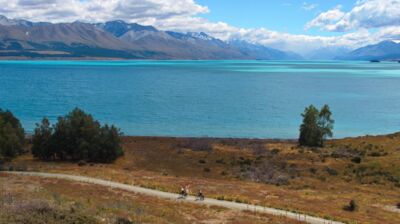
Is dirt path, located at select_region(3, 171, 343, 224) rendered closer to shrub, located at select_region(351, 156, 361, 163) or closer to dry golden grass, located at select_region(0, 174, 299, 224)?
dry golden grass, located at select_region(0, 174, 299, 224)

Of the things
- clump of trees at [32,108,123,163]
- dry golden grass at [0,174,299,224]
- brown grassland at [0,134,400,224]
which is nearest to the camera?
dry golden grass at [0,174,299,224]

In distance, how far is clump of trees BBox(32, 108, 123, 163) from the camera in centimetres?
6875

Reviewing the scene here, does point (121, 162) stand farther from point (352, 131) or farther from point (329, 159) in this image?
point (352, 131)

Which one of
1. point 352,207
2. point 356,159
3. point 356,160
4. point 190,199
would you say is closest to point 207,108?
point 356,159

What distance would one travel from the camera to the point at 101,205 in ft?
102

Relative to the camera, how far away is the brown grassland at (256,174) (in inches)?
1481

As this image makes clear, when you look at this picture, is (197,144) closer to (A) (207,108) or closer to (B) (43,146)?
(B) (43,146)

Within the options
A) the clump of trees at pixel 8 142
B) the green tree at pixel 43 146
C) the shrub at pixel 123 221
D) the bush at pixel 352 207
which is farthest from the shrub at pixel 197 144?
the shrub at pixel 123 221

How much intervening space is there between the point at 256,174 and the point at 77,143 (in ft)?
93.2

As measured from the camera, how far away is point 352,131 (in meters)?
113

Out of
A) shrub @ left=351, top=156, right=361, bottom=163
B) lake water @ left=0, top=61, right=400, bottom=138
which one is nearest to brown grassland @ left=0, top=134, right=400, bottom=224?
shrub @ left=351, top=156, right=361, bottom=163

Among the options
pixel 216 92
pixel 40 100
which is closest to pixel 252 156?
pixel 40 100

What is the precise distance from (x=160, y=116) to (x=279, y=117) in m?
35.0

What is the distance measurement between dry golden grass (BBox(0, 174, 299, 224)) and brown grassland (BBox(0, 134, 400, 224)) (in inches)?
6.7
